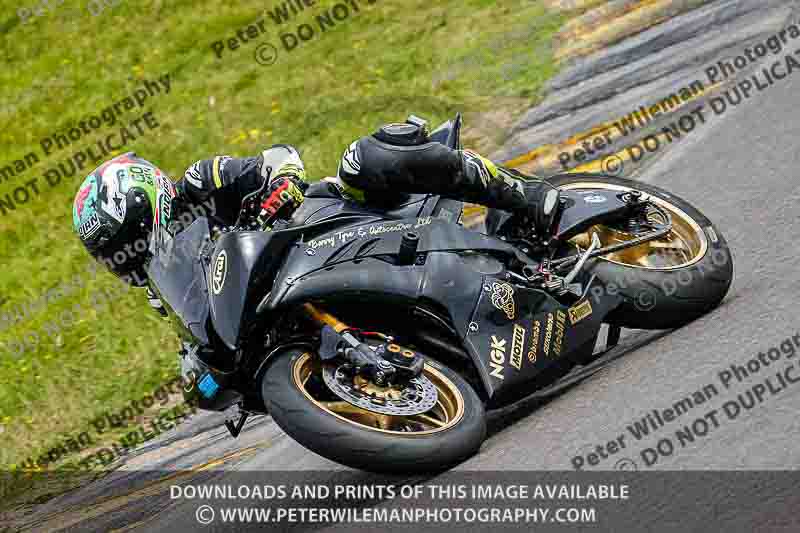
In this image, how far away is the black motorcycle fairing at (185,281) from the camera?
472cm

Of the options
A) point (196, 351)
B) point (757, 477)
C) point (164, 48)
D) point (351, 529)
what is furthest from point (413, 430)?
point (164, 48)

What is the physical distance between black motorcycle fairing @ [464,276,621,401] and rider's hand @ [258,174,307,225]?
1036 millimetres

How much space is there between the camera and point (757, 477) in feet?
13.1

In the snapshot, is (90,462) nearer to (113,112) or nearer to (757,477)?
(757,477)

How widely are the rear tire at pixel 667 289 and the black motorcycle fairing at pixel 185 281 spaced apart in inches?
82.4

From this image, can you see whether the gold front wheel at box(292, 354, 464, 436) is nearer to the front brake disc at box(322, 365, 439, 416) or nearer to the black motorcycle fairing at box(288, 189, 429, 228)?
the front brake disc at box(322, 365, 439, 416)

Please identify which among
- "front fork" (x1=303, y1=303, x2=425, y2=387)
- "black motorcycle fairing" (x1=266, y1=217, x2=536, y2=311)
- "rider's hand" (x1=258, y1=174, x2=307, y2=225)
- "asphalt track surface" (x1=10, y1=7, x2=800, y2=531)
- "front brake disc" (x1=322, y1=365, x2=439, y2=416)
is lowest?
"asphalt track surface" (x1=10, y1=7, x2=800, y2=531)

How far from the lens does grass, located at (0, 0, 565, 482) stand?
8836 millimetres

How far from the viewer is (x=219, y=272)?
4.68 m

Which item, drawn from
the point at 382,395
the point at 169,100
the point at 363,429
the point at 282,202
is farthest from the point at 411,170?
the point at 169,100

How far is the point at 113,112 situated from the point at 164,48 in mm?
1611

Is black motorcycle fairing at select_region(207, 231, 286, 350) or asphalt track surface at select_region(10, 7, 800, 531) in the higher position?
black motorcycle fairing at select_region(207, 231, 286, 350)

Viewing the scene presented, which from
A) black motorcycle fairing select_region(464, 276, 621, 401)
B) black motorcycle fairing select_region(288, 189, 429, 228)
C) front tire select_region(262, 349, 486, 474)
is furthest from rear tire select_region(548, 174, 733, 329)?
front tire select_region(262, 349, 486, 474)

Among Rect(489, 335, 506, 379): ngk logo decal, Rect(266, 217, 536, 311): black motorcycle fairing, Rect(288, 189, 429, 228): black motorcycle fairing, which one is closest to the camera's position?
Rect(266, 217, 536, 311): black motorcycle fairing
